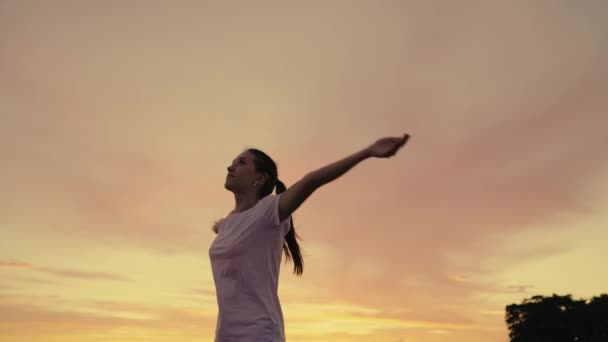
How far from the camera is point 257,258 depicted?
6.27 m

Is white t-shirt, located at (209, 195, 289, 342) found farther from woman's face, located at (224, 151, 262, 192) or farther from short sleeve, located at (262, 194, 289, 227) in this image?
woman's face, located at (224, 151, 262, 192)

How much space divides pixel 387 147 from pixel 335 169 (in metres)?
0.48

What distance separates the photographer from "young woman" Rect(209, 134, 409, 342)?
572 cm

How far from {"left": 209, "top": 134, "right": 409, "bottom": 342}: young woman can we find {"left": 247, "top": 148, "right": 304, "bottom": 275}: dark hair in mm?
440

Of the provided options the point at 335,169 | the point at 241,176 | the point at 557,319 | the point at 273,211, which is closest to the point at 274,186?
the point at 241,176

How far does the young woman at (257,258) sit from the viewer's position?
572 centimetres

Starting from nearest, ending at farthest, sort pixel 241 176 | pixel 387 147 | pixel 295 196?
1. pixel 387 147
2. pixel 295 196
3. pixel 241 176

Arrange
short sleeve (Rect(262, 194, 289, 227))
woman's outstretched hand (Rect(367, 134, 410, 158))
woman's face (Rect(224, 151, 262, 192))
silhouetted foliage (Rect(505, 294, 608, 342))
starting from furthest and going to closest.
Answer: silhouetted foliage (Rect(505, 294, 608, 342)) → woman's face (Rect(224, 151, 262, 192)) → short sleeve (Rect(262, 194, 289, 227)) → woman's outstretched hand (Rect(367, 134, 410, 158))

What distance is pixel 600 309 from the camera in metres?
74.2

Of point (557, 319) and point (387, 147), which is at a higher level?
point (557, 319)

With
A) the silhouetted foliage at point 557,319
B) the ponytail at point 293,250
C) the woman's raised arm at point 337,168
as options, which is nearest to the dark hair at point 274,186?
the ponytail at point 293,250

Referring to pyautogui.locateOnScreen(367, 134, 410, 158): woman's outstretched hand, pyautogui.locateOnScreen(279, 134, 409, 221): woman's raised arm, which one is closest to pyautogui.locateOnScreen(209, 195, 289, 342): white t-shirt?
pyautogui.locateOnScreen(279, 134, 409, 221): woman's raised arm

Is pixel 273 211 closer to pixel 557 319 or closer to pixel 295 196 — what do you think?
pixel 295 196

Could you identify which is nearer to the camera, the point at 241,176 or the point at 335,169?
the point at 335,169
